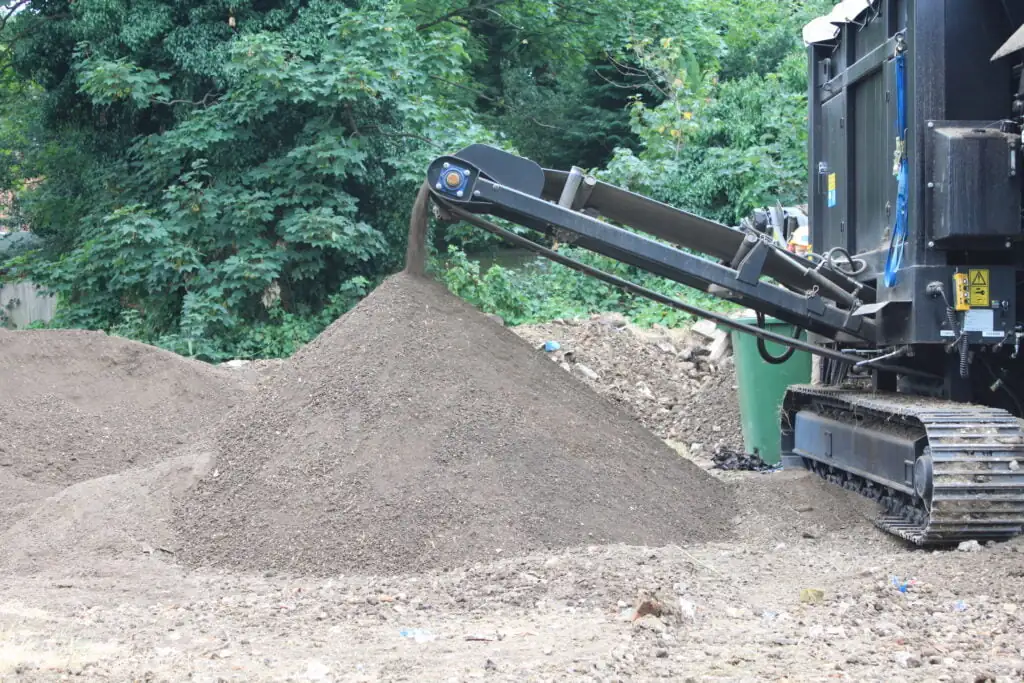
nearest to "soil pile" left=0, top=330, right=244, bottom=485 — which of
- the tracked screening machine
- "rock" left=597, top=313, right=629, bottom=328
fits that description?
the tracked screening machine

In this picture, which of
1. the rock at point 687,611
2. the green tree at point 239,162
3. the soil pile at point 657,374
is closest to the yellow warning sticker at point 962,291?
the rock at point 687,611

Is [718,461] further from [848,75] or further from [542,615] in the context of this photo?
[542,615]

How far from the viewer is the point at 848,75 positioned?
7.17 metres

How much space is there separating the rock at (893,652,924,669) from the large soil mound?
7.07 ft

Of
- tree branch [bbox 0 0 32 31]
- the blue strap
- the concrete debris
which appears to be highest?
tree branch [bbox 0 0 32 31]

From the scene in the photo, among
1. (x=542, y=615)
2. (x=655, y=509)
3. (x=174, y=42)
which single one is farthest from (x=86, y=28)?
(x=542, y=615)

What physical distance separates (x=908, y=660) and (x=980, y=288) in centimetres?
251

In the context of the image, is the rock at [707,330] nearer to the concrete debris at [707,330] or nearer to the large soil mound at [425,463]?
the concrete debris at [707,330]

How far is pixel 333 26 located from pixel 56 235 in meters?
5.91

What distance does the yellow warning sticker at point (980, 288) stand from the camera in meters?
5.64

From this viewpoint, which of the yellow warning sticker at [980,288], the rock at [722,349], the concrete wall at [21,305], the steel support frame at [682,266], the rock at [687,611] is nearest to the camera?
the rock at [687,611]

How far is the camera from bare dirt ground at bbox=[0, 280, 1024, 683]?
12.6ft

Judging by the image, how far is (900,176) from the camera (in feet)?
19.7

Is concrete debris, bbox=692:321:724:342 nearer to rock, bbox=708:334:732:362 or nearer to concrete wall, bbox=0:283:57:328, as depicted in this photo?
rock, bbox=708:334:732:362
